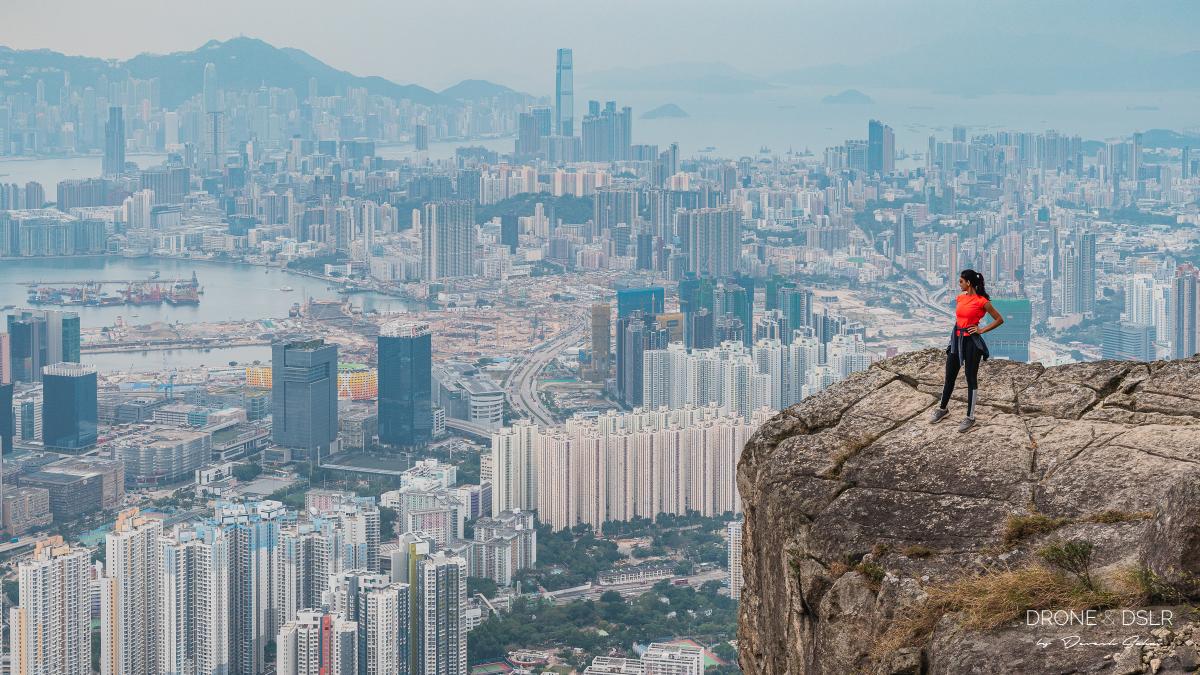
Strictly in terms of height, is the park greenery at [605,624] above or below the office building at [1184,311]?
below

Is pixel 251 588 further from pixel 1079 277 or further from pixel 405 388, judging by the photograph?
pixel 1079 277

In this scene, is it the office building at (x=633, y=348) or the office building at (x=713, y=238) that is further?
the office building at (x=713, y=238)

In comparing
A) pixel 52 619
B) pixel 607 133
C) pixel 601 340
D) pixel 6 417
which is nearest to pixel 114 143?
pixel 607 133

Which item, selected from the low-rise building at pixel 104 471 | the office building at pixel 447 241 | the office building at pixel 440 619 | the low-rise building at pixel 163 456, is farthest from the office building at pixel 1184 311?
the office building at pixel 440 619

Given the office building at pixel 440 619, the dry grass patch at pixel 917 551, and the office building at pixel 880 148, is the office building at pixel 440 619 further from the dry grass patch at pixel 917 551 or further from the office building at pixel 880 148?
the office building at pixel 880 148

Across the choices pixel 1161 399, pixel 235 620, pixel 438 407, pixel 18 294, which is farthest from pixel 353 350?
pixel 1161 399

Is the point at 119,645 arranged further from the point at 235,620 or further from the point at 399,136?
the point at 399,136
